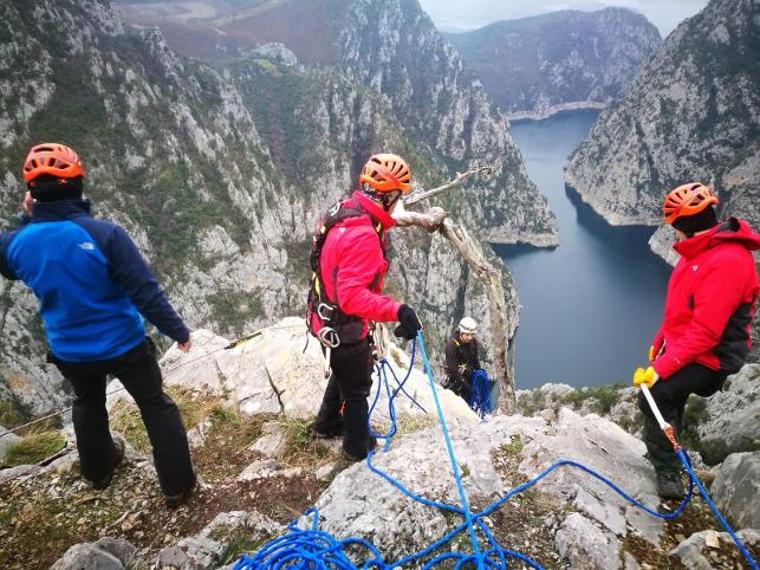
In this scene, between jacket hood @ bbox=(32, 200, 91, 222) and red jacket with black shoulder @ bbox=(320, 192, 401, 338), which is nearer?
jacket hood @ bbox=(32, 200, 91, 222)

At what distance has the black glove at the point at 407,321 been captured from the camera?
432 centimetres

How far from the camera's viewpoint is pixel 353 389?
5.24m

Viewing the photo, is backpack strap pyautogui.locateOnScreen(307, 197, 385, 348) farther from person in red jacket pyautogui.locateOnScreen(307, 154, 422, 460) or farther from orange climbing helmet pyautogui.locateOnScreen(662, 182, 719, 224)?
orange climbing helmet pyautogui.locateOnScreen(662, 182, 719, 224)

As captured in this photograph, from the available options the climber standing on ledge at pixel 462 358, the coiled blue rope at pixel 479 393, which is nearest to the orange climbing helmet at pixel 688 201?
the climber standing on ledge at pixel 462 358

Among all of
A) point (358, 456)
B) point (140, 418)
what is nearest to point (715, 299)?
point (358, 456)

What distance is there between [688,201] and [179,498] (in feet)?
18.0

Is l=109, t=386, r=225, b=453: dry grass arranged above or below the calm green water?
above

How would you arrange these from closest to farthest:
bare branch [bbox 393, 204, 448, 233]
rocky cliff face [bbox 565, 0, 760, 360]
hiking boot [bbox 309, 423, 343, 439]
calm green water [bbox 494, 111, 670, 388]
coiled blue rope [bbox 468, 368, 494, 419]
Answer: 1. hiking boot [bbox 309, 423, 343, 439]
2. bare branch [bbox 393, 204, 448, 233]
3. coiled blue rope [bbox 468, 368, 494, 419]
4. calm green water [bbox 494, 111, 670, 388]
5. rocky cliff face [bbox 565, 0, 760, 360]

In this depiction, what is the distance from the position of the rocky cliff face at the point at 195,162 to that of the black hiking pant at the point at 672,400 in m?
43.9

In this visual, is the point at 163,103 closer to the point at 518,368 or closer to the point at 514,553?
the point at 518,368

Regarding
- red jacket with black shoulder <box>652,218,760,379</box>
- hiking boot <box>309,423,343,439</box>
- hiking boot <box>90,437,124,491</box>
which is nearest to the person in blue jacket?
hiking boot <box>90,437,124,491</box>

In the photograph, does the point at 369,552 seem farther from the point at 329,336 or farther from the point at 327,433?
the point at 327,433

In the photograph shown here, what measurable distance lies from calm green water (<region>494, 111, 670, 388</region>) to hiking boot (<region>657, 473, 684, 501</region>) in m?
78.5

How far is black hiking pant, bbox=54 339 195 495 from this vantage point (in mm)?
4319
